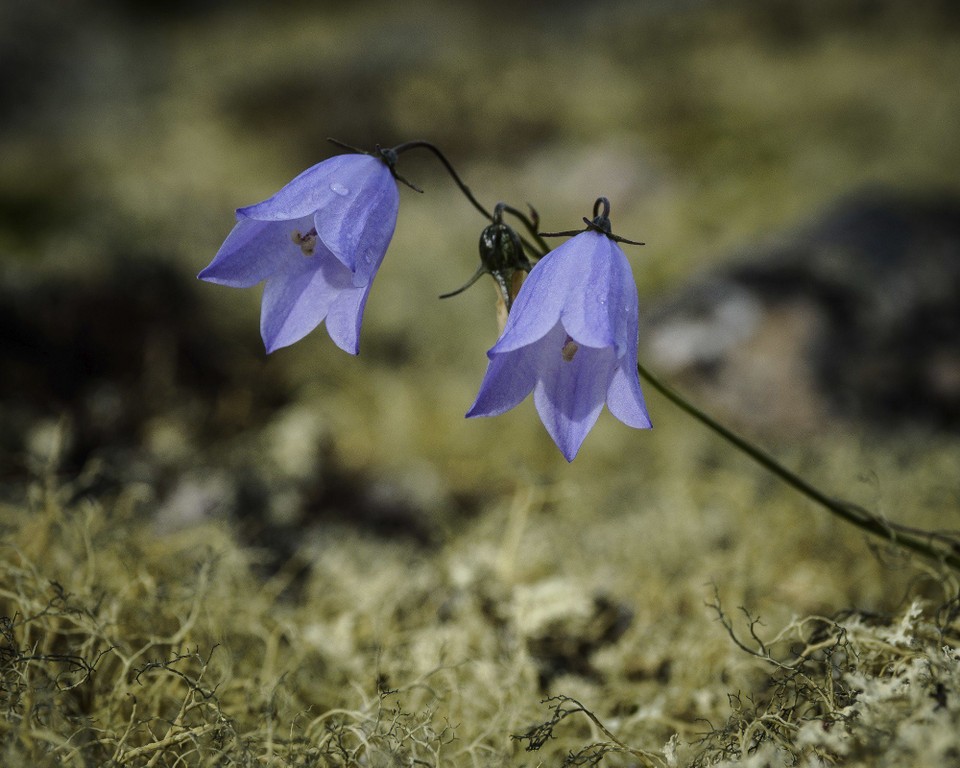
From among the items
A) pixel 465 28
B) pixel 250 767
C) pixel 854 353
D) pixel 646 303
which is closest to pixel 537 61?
pixel 465 28

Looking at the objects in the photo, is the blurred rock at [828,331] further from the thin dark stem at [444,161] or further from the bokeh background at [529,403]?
the thin dark stem at [444,161]

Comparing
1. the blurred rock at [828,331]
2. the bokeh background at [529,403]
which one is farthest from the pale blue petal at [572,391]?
the blurred rock at [828,331]

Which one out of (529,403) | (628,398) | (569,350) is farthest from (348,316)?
(529,403)

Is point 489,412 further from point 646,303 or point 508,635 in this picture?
point 646,303

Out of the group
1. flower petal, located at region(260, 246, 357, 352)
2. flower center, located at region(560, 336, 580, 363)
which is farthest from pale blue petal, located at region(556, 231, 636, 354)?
flower petal, located at region(260, 246, 357, 352)

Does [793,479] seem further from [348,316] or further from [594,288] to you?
[348,316]

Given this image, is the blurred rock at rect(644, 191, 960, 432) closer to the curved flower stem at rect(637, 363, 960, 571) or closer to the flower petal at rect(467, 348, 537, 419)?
the curved flower stem at rect(637, 363, 960, 571)
